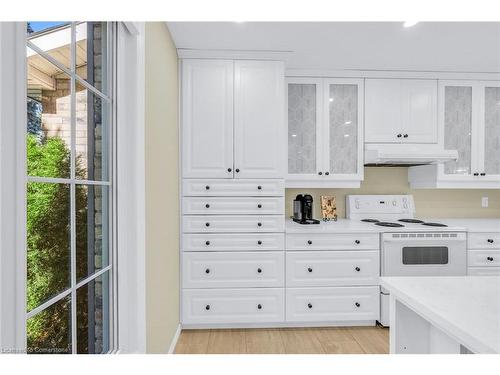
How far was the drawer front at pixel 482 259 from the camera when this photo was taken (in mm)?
2648

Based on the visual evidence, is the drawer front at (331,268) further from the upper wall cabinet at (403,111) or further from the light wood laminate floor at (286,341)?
the upper wall cabinet at (403,111)

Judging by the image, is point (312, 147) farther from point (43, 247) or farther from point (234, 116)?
point (43, 247)

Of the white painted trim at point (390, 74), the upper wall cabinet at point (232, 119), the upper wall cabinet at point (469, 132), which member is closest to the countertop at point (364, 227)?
the upper wall cabinet at point (469, 132)

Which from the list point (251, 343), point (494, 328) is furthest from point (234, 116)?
point (494, 328)

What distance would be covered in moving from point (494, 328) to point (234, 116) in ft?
7.21

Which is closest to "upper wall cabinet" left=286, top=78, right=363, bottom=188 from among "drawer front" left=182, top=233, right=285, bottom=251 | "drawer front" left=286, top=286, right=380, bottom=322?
"drawer front" left=182, top=233, right=285, bottom=251

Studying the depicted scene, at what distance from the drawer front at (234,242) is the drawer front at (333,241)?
113 millimetres

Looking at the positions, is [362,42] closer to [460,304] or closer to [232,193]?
[232,193]

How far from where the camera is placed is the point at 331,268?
8.50ft

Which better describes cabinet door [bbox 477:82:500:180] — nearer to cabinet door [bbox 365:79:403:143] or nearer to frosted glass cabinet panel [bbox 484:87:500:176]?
frosted glass cabinet panel [bbox 484:87:500:176]

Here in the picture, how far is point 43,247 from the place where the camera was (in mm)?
901

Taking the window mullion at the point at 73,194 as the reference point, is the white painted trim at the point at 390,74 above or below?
above

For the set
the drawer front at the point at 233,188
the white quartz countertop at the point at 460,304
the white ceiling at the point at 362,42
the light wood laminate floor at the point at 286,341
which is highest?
the white ceiling at the point at 362,42

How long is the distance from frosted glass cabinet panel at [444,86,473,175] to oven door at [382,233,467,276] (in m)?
0.74
